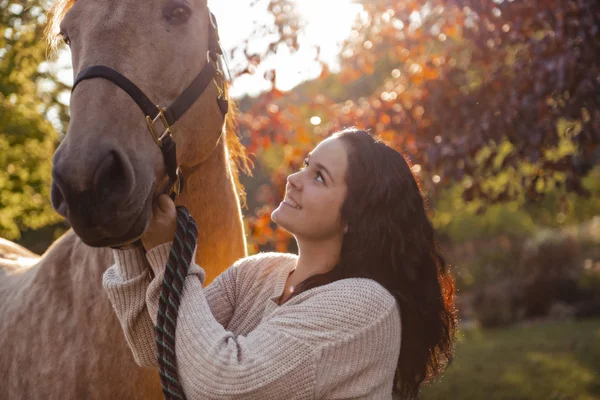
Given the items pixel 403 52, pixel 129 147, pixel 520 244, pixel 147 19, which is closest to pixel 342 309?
pixel 129 147

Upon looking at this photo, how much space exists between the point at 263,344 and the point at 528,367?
24.9 feet

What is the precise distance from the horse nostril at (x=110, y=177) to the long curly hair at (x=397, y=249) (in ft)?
2.00

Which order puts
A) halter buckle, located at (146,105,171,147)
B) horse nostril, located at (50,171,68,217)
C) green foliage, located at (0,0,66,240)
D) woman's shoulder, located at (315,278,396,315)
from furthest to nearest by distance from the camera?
green foliage, located at (0,0,66,240), halter buckle, located at (146,105,171,147), woman's shoulder, located at (315,278,396,315), horse nostril, located at (50,171,68,217)

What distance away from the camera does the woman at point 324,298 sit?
1.64 meters

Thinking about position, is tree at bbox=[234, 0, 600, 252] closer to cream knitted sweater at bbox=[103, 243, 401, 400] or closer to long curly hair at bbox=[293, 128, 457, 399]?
long curly hair at bbox=[293, 128, 457, 399]

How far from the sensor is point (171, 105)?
1.96m

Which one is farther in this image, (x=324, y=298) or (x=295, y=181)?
(x=295, y=181)

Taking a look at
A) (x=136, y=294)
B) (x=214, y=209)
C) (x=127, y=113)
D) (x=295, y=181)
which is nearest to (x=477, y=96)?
(x=214, y=209)

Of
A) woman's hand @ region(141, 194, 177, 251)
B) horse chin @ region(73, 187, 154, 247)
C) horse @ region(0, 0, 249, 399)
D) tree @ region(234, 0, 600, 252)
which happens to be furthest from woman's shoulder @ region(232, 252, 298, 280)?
tree @ region(234, 0, 600, 252)

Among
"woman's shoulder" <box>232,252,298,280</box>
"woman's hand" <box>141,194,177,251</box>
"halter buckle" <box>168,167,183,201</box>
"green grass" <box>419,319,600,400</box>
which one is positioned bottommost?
"green grass" <box>419,319,600,400</box>

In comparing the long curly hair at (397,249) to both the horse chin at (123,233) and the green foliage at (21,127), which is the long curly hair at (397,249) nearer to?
the horse chin at (123,233)

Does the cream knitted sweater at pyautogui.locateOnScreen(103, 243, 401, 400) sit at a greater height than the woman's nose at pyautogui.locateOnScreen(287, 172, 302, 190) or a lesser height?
lesser

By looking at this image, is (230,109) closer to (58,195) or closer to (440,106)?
(58,195)

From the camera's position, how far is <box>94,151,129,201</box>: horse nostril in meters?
1.60
